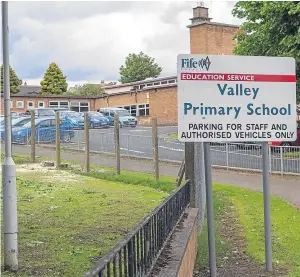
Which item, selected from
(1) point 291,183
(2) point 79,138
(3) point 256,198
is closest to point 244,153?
(1) point 291,183

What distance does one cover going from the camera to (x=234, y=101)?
681 cm

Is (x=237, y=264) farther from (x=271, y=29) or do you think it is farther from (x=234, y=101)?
(x=271, y=29)

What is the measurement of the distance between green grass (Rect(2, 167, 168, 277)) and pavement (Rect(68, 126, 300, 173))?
5364mm

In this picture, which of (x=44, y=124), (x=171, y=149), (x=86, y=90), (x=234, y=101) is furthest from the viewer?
(x=86, y=90)

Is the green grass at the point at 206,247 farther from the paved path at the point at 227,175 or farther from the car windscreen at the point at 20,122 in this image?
the car windscreen at the point at 20,122

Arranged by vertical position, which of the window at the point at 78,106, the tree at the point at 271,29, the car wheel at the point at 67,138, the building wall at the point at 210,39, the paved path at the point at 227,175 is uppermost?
the building wall at the point at 210,39

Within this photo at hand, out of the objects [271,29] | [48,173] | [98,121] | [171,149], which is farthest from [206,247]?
[98,121]

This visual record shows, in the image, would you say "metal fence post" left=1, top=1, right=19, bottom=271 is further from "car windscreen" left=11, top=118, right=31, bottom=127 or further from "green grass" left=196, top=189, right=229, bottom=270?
"car windscreen" left=11, top=118, right=31, bottom=127

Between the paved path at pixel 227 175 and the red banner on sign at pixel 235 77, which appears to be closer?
the red banner on sign at pixel 235 77

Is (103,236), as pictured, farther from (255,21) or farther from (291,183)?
(255,21)

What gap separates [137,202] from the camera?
10609 mm

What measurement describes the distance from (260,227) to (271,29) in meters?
11.2

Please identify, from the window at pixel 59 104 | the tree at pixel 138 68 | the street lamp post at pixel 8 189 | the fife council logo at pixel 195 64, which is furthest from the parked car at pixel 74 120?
the tree at pixel 138 68

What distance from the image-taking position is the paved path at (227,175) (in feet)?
45.1
